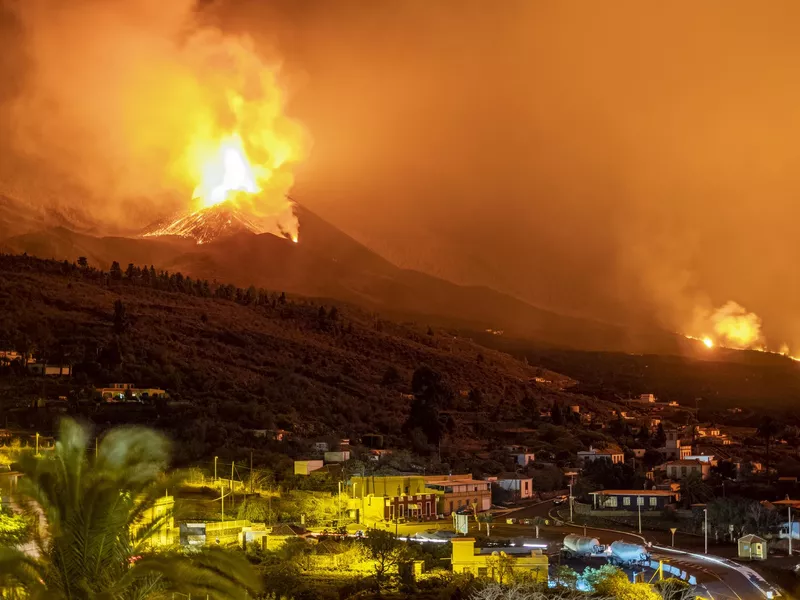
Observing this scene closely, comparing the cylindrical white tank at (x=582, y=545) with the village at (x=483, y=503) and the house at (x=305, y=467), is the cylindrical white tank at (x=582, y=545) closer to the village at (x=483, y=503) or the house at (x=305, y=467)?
the village at (x=483, y=503)

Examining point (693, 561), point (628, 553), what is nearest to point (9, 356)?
point (628, 553)

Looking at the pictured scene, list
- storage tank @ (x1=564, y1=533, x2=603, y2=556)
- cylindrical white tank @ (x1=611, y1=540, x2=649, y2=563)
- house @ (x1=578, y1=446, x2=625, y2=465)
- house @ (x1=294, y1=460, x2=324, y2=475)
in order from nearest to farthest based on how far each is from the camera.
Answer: cylindrical white tank @ (x1=611, y1=540, x2=649, y2=563), storage tank @ (x1=564, y1=533, x2=603, y2=556), house @ (x1=294, y1=460, x2=324, y2=475), house @ (x1=578, y1=446, x2=625, y2=465)

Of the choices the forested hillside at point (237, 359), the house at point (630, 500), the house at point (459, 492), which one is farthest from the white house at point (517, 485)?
the forested hillside at point (237, 359)

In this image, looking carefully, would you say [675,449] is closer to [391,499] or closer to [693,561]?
[391,499]

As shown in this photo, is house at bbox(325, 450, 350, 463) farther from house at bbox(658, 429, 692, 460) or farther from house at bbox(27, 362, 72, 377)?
house at bbox(27, 362, 72, 377)

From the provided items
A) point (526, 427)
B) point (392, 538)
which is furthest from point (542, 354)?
point (392, 538)

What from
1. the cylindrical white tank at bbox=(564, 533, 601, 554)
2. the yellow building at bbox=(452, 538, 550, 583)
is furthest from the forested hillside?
the yellow building at bbox=(452, 538, 550, 583)
